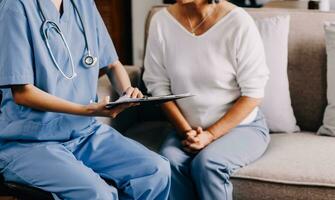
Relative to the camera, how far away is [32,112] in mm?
1478

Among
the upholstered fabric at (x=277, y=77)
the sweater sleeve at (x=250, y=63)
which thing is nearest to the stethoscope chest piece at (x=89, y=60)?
the sweater sleeve at (x=250, y=63)

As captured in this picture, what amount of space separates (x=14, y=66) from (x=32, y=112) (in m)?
0.14

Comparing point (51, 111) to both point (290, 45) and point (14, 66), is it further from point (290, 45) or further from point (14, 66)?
point (290, 45)

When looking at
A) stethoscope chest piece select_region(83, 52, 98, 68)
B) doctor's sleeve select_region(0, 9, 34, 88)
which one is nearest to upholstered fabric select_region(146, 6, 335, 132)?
stethoscope chest piece select_region(83, 52, 98, 68)

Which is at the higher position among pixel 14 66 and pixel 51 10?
pixel 51 10

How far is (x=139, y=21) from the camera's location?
11.5ft

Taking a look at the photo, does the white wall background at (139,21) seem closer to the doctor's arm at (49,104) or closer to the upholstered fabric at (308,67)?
the upholstered fabric at (308,67)

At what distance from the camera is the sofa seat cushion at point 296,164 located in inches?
62.7

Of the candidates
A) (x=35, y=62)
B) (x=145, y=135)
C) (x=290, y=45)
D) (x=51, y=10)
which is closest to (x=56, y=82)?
(x=35, y=62)

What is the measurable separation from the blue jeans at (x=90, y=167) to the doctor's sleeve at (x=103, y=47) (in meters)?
0.22

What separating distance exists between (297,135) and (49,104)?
95cm

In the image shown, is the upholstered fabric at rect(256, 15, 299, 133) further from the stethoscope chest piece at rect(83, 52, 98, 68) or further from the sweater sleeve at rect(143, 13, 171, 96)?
the stethoscope chest piece at rect(83, 52, 98, 68)

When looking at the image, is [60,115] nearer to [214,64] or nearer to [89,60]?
[89,60]

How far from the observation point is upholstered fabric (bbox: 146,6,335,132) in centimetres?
198
